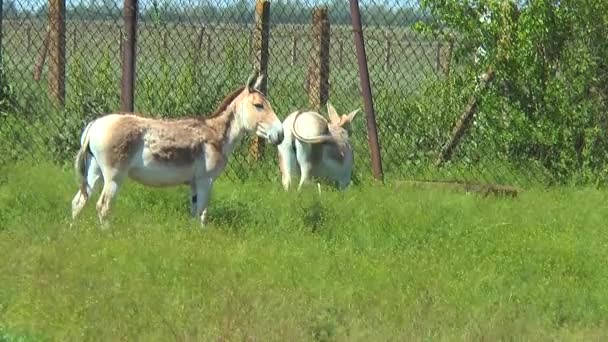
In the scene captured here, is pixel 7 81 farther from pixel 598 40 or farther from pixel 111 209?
pixel 598 40

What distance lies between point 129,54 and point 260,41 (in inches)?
72.2

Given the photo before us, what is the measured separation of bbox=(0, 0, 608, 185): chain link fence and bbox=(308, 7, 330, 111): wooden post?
17 cm

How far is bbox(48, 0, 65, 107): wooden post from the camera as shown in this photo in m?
14.1

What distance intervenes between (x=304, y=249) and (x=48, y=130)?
505cm

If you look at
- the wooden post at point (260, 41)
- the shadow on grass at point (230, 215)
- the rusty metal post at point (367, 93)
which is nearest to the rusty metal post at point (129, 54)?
the wooden post at point (260, 41)

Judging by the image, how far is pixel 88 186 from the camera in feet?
35.3

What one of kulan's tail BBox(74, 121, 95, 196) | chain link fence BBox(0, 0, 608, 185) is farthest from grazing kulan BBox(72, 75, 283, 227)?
chain link fence BBox(0, 0, 608, 185)

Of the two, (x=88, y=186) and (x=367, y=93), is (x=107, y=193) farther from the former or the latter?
(x=367, y=93)

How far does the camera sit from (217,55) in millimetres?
15031

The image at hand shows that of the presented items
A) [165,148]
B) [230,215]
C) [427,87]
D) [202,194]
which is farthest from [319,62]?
[165,148]

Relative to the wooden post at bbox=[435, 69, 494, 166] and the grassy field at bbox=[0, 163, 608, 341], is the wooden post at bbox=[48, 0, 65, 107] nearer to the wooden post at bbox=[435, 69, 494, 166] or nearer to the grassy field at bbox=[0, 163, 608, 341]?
the grassy field at bbox=[0, 163, 608, 341]

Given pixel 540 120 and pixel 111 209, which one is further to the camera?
pixel 540 120

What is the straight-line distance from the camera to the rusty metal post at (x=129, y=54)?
12758 millimetres

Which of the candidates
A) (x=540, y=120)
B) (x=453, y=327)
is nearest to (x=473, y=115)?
(x=540, y=120)
